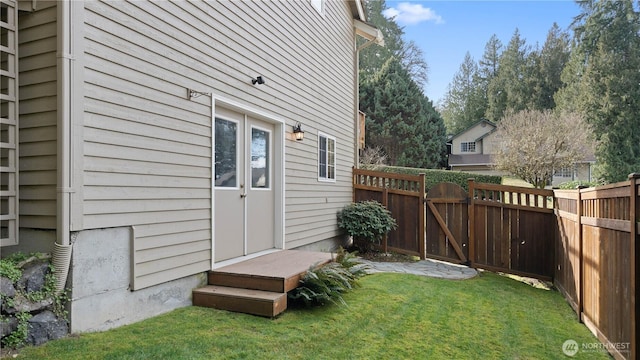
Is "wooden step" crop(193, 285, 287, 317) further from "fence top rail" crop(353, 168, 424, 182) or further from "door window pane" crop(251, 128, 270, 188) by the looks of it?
"fence top rail" crop(353, 168, 424, 182)

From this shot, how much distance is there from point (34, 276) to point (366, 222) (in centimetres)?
599

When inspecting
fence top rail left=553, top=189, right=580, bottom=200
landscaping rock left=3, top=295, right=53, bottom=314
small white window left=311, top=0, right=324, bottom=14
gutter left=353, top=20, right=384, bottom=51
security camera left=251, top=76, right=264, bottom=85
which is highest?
gutter left=353, top=20, right=384, bottom=51

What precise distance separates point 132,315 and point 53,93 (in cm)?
196

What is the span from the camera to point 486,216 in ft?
23.1

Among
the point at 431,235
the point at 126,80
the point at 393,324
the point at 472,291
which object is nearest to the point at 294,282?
the point at 393,324

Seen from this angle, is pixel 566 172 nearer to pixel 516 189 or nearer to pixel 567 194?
pixel 516 189

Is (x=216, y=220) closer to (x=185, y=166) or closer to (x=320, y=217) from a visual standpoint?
(x=185, y=166)

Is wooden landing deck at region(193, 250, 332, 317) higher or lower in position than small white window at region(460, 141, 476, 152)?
lower

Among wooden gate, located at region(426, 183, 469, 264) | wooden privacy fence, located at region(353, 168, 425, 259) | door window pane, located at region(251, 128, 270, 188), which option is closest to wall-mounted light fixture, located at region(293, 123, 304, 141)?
door window pane, located at region(251, 128, 270, 188)

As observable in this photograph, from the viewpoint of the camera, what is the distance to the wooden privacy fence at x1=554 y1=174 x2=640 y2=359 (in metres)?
2.99

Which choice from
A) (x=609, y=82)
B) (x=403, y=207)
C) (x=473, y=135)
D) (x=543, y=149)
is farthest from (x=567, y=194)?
(x=473, y=135)

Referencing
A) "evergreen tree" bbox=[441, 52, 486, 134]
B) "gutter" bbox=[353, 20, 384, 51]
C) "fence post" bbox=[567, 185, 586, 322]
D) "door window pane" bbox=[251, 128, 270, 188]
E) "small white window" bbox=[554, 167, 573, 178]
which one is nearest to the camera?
"fence post" bbox=[567, 185, 586, 322]

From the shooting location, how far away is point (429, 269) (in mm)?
6828

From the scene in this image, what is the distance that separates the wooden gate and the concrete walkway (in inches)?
9.4
